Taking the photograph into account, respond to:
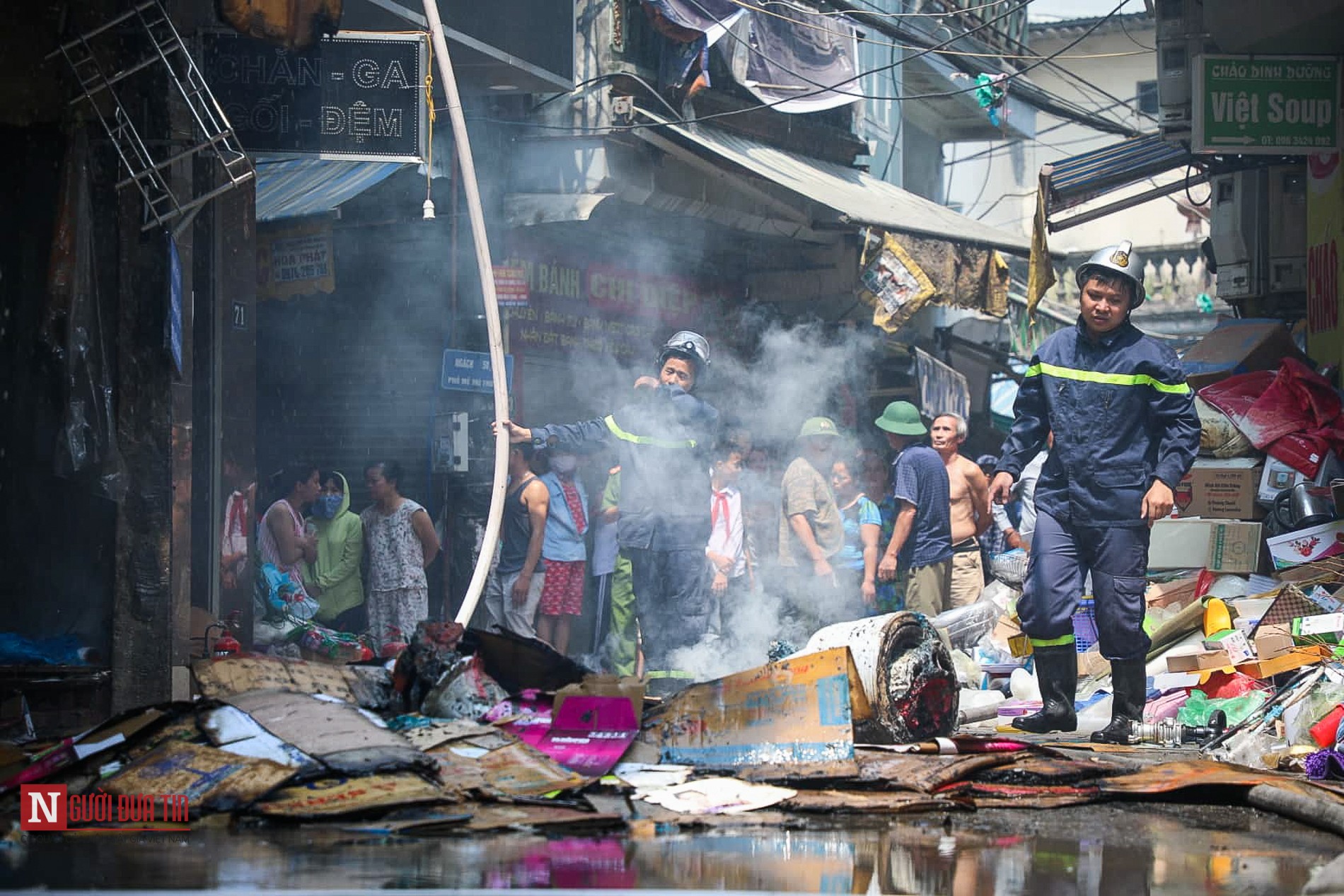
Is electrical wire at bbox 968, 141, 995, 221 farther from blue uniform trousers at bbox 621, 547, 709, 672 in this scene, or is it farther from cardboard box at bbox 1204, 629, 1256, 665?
cardboard box at bbox 1204, 629, 1256, 665

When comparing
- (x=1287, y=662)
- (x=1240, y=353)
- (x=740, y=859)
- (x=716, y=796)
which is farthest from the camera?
(x=1240, y=353)

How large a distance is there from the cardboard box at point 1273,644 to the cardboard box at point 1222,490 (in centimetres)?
273

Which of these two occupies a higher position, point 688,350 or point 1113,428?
point 688,350

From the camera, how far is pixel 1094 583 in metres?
6.76

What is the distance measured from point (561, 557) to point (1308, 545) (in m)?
4.77

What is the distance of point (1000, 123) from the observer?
73.6 feet

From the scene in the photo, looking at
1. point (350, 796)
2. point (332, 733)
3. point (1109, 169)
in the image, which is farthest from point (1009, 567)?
point (350, 796)

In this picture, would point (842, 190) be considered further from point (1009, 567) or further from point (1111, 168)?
point (1009, 567)

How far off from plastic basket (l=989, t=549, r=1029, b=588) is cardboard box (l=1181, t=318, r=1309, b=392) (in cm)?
186

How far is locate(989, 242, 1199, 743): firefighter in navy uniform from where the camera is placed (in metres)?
6.70

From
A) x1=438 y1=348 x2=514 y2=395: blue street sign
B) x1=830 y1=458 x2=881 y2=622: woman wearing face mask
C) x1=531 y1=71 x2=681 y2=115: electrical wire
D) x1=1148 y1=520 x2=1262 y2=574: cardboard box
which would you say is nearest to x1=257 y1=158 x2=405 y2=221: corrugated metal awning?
x1=438 y1=348 x2=514 y2=395: blue street sign

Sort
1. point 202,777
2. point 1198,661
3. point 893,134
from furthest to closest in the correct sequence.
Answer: point 893,134, point 1198,661, point 202,777

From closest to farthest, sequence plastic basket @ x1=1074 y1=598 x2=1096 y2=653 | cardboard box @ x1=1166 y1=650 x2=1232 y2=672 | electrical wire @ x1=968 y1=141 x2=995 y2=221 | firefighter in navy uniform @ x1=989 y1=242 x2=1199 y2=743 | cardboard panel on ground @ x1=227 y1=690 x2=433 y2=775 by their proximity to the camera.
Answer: cardboard panel on ground @ x1=227 y1=690 x2=433 y2=775 → firefighter in navy uniform @ x1=989 y1=242 x2=1199 y2=743 → cardboard box @ x1=1166 y1=650 x2=1232 y2=672 → plastic basket @ x1=1074 y1=598 x2=1096 y2=653 → electrical wire @ x1=968 y1=141 x2=995 y2=221

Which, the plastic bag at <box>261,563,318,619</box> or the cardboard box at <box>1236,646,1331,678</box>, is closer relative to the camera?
the cardboard box at <box>1236,646,1331,678</box>
